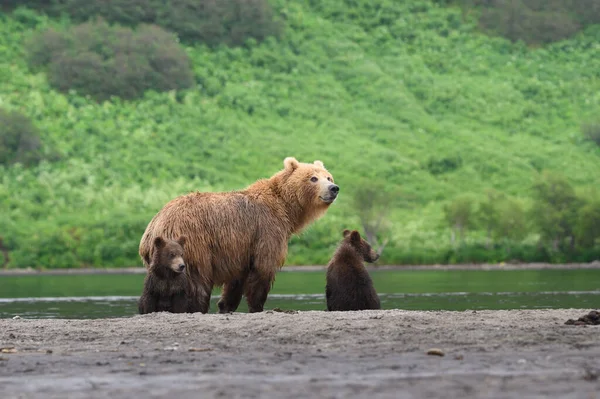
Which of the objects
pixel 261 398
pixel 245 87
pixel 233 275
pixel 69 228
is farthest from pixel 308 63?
pixel 261 398

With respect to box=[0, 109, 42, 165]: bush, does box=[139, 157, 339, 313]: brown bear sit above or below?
below

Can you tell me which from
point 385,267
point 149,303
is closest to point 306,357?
point 149,303

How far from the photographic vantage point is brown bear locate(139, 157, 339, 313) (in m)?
13.8

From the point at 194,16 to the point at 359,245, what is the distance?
4322 inches

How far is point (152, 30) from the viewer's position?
11500cm

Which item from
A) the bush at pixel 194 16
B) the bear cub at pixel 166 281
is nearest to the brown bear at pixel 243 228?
the bear cub at pixel 166 281

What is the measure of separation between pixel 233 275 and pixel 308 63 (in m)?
104

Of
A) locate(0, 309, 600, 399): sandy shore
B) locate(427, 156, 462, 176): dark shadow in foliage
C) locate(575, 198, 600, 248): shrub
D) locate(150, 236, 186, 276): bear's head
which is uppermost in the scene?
locate(427, 156, 462, 176): dark shadow in foliage

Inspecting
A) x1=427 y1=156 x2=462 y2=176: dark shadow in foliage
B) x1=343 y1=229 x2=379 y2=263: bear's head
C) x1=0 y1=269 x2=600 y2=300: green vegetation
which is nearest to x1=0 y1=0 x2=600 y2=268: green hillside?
x1=427 y1=156 x2=462 y2=176: dark shadow in foliage

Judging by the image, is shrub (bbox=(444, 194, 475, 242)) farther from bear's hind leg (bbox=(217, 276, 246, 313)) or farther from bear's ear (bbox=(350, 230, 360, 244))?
bear's hind leg (bbox=(217, 276, 246, 313))

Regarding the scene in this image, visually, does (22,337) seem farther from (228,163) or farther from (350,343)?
(228,163)

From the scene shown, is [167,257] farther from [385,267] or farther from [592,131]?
[592,131]

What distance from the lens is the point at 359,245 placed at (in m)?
15.0

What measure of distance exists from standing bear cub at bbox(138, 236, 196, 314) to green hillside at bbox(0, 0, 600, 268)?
5114 centimetres
